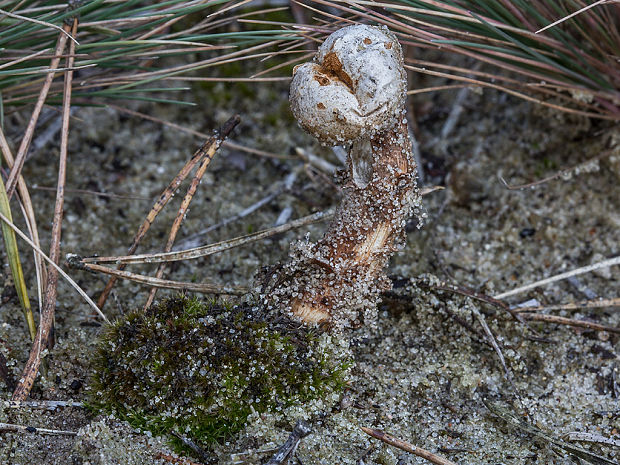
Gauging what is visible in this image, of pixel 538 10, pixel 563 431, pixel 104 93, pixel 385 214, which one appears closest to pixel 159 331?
pixel 385 214

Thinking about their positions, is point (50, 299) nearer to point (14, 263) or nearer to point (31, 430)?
point (14, 263)

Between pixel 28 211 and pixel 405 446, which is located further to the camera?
pixel 28 211

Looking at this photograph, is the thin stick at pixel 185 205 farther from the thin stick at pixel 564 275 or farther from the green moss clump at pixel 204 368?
the thin stick at pixel 564 275

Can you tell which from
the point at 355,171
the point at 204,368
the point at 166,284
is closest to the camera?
the point at 204,368

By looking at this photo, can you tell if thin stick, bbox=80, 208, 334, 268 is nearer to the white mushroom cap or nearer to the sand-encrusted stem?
the sand-encrusted stem

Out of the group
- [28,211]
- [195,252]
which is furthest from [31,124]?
[195,252]

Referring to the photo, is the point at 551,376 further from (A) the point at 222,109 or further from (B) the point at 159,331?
(A) the point at 222,109

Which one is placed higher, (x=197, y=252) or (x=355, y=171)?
(x=355, y=171)

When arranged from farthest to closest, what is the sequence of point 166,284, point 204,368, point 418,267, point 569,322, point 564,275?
point 418,267 → point 564,275 → point 569,322 → point 166,284 → point 204,368
